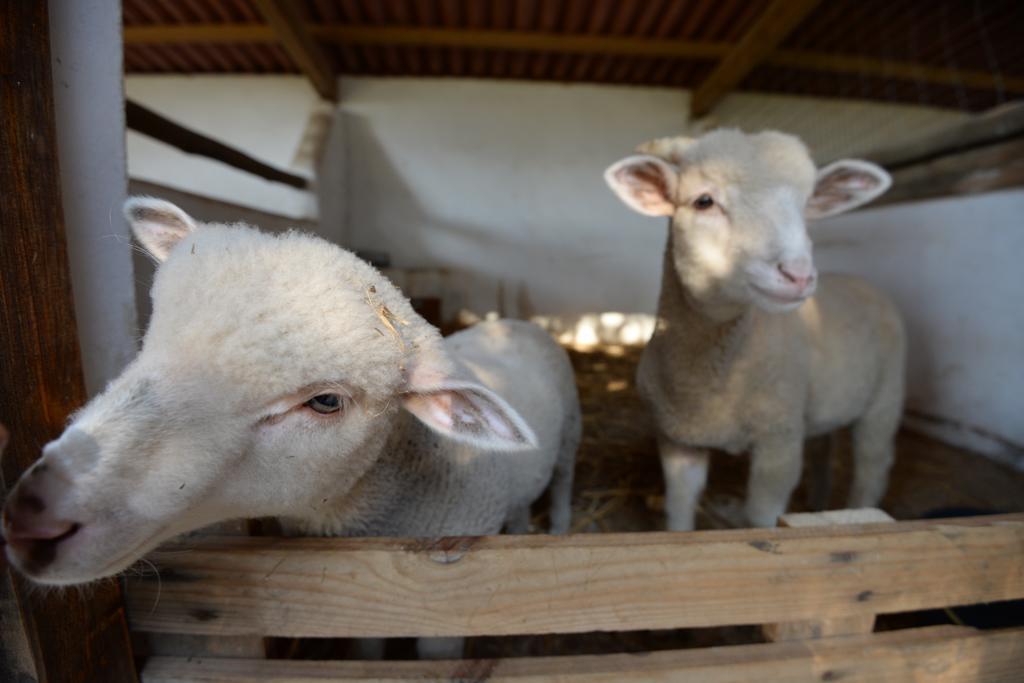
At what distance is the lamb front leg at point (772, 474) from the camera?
1.94 meters

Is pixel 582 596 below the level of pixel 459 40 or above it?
below

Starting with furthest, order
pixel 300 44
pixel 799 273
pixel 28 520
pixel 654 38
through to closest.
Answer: pixel 654 38 → pixel 300 44 → pixel 799 273 → pixel 28 520

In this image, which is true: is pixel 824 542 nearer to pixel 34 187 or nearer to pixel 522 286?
pixel 34 187

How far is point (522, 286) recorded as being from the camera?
7758 millimetres

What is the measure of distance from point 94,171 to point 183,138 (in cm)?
201

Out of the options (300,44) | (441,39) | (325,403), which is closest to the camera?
(325,403)

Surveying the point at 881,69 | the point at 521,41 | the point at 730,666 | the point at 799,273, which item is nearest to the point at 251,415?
the point at 730,666

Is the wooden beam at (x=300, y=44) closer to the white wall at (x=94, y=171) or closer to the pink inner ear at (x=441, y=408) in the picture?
the white wall at (x=94, y=171)

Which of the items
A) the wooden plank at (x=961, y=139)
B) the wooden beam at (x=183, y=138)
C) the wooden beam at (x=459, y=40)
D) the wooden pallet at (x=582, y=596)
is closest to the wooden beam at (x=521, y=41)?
the wooden beam at (x=459, y=40)

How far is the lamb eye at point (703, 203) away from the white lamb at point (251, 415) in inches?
48.2

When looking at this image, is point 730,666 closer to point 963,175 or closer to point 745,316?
point 745,316

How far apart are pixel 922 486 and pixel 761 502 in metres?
1.89

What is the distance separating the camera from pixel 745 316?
1.89 m

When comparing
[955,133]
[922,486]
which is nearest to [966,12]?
[955,133]
